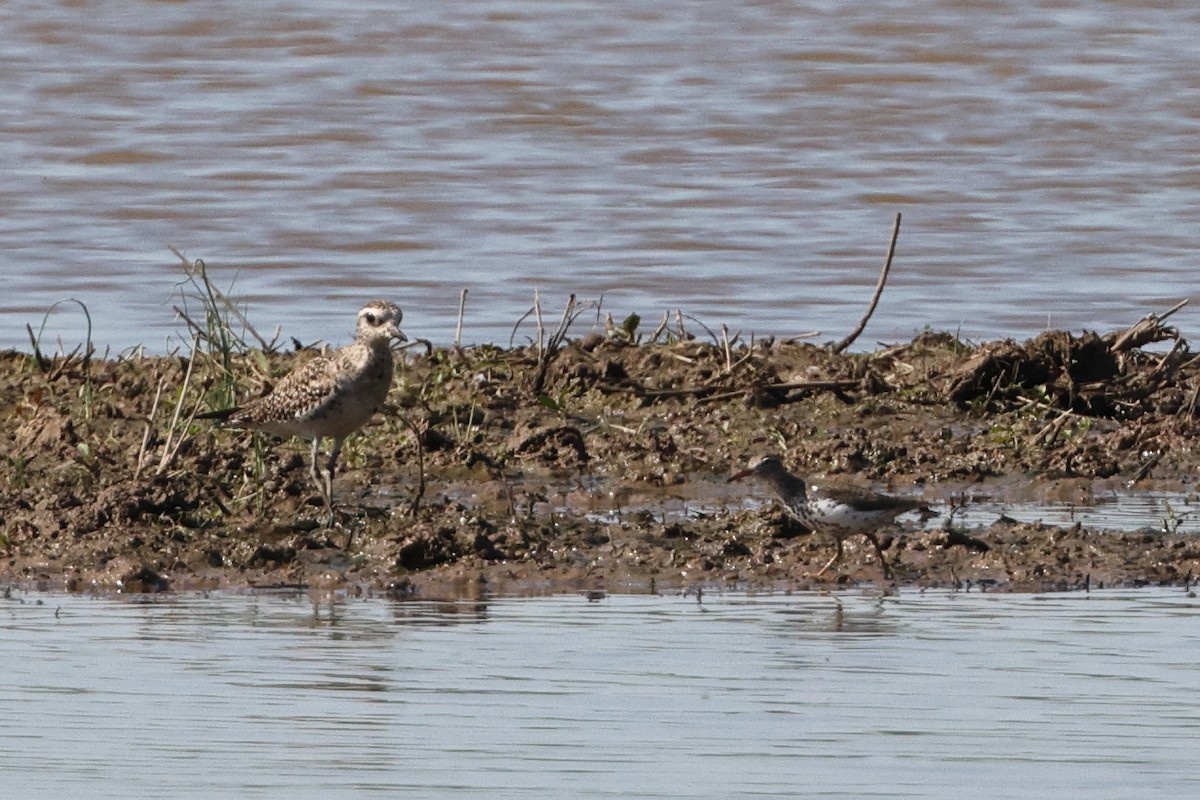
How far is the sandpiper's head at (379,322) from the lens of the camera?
11188 mm

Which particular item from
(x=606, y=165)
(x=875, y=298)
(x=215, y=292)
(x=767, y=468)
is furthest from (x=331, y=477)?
(x=606, y=165)

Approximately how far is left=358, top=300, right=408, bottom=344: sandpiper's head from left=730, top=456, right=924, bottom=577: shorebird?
1900mm

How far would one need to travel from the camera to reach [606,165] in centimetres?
2408

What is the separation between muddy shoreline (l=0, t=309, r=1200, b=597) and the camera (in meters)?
10.2

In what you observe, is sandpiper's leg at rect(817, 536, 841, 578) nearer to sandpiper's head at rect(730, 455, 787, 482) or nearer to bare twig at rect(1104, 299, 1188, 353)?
sandpiper's head at rect(730, 455, 787, 482)


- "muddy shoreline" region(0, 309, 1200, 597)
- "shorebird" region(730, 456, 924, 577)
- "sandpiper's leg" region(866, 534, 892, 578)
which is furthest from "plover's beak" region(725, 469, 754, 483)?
"sandpiper's leg" region(866, 534, 892, 578)

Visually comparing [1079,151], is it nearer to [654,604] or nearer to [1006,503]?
A: [1006,503]

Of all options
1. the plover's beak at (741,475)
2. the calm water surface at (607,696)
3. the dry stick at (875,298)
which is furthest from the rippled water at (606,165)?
the calm water surface at (607,696)

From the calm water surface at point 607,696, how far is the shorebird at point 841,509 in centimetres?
41

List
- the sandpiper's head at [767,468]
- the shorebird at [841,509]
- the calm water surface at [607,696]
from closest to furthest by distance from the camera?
1. the calm water surface at [607,696]
2. the shorebird at [841,509]
3. the sandpiper's head at [767,468]

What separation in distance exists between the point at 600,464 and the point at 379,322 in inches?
62.8

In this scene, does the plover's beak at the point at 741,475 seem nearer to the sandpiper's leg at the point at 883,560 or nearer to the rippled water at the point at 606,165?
the sandpiper's leg at the point at 883,560

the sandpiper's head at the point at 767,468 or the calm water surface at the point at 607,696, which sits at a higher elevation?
the sandpiper's head at the point at 767,468

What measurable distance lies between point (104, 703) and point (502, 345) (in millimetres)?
8055
